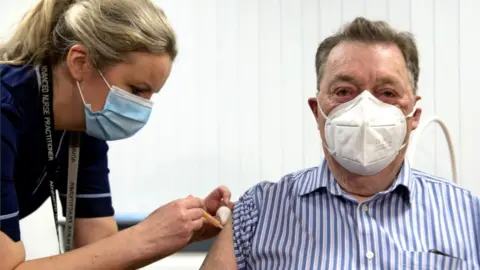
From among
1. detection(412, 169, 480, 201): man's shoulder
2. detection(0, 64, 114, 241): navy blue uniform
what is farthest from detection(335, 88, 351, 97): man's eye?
detection(0, 64, 114, 241): navy blue uniform

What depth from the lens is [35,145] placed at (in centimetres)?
151

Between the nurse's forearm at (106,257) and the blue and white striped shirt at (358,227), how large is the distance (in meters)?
0.27

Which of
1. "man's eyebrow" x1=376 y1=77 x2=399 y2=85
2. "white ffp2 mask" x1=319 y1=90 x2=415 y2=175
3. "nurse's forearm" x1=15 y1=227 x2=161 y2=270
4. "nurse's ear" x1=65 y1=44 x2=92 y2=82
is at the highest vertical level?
"nurse's ear" x1=65 y1=44 x2=92 y2=82

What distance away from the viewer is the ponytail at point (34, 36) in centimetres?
147

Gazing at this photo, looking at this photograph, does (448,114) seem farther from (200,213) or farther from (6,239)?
(6,239)

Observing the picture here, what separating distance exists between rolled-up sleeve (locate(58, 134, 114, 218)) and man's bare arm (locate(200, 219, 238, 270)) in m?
0.48

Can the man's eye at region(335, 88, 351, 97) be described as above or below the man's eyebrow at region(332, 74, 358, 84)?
below

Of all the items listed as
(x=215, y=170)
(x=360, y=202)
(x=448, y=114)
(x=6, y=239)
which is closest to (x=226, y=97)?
(x=215, y=170)

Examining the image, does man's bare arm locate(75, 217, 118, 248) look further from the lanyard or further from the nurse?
the nurse

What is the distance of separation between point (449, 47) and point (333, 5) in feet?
1.80

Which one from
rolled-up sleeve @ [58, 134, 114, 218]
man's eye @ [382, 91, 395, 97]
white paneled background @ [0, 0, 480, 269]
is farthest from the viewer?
white paneled background @ [0, 0, 480, 269]

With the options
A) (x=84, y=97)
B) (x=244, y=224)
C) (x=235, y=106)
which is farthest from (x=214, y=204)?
(x=235, y=106)

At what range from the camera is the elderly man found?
4.49 ft

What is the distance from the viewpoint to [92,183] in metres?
1.74
